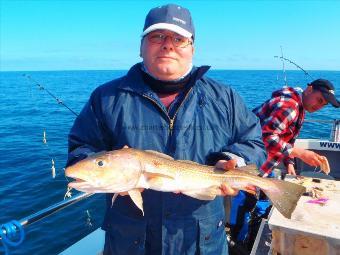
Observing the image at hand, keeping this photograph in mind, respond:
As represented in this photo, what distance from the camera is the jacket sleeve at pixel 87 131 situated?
3.33 metres

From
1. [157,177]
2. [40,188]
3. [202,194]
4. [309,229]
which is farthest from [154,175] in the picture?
[40,188]

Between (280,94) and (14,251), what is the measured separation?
7.60m

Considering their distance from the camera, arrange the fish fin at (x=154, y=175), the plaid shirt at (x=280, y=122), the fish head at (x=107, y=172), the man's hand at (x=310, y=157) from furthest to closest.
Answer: the man's hand at (x=310, y=157) → the plaid shirt at (x=280, y=122) → the fish fin at (x=154, y=175) → the fish head at (x=107, y=172)

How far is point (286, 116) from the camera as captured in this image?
596cm

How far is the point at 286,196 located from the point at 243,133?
0.78m

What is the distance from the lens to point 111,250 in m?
3.51

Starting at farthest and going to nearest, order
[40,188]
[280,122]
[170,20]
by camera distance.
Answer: [40,188], [280,122], [170,20]

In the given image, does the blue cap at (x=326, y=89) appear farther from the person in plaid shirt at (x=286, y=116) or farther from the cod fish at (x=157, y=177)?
the cod fish at (x=157, y=177)

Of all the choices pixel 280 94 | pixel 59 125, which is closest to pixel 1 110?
pixel 59 125

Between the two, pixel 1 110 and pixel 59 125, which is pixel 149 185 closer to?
pixel 59 125

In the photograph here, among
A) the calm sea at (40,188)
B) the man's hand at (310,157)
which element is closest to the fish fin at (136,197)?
the man's hand at (310,157)

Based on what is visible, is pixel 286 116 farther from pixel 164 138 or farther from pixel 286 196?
pixel 164 138

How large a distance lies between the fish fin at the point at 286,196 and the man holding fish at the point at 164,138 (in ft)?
1.46

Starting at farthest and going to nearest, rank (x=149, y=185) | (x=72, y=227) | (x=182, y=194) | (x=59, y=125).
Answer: (x=59, y=125), (x=72, y=227), (x=182, y=194), (x=149, y=185)
